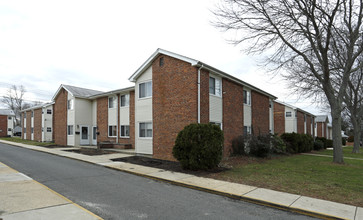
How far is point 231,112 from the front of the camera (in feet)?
52.1

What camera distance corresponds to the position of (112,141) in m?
21.3

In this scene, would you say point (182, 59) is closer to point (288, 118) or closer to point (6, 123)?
point (288, 118)

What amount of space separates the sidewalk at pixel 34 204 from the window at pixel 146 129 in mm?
8226

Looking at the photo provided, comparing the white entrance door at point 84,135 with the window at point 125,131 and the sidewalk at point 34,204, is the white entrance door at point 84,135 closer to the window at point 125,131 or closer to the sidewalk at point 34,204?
the window at point 125,131

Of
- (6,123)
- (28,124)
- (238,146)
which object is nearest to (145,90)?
(238,146)

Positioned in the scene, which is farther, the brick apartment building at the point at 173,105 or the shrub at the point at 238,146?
the shrub at the point at 238,146

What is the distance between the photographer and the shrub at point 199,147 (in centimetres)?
1020

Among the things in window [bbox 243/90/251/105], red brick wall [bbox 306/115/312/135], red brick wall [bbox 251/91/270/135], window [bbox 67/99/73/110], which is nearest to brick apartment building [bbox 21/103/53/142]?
window [bbox 67/99/73/110]

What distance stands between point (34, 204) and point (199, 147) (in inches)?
253

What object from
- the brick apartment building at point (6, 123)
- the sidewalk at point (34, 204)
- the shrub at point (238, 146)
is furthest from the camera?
→ the brick apartment building at point (6, 123)

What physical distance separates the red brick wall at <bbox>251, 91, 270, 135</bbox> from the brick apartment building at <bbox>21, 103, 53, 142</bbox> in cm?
2688

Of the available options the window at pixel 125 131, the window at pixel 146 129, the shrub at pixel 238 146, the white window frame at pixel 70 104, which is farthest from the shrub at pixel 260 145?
the white window frame at pixel 70 104

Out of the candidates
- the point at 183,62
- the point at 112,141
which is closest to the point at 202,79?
the point at 183,62

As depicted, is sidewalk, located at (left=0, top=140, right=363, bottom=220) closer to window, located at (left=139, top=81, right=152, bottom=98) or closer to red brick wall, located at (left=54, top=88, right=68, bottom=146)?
window, located at (left=139, top=81, right=152, bottom=98)
